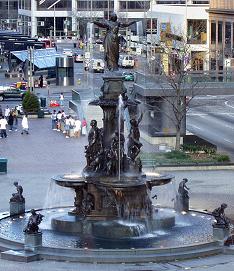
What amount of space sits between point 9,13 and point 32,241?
6297 inches

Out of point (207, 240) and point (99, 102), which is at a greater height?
point (99, 102)

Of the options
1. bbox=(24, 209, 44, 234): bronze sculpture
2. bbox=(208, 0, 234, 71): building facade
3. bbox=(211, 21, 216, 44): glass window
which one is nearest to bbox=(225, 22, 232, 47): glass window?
bbox=(208, 0, 234, 71): building facade

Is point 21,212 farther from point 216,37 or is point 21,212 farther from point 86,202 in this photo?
point 216,37

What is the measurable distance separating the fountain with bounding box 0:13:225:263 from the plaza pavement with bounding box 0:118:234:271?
4.17 feet

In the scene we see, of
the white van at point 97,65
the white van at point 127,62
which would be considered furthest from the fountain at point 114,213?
the white van at point 127,62

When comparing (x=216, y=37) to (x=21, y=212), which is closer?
(x=21, y=212)

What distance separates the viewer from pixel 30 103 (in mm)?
72562

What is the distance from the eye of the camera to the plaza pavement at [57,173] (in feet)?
97.7

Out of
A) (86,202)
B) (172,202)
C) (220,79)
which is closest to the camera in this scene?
(86,202)

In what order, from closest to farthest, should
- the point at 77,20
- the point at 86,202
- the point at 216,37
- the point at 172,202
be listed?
1. the point at 86,202
2. the point at 172,202
3. the point at 216,37
4. the point at 77,20

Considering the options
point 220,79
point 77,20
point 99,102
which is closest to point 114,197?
point 99,102

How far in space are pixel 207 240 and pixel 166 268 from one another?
295cm

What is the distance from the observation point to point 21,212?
36.5 meters

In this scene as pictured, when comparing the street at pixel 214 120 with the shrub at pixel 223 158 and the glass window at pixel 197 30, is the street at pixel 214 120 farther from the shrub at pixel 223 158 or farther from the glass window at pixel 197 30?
the glass window at pixel 197 30
